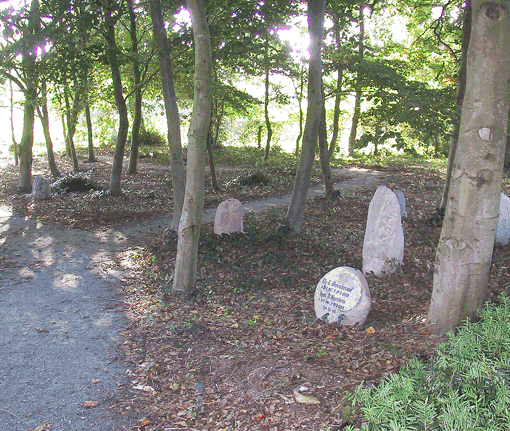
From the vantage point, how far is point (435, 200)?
40.5 ft

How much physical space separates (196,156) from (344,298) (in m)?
2.61

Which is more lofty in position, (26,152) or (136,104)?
(136,104)

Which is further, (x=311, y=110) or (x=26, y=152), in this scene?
(x=26, y=152)

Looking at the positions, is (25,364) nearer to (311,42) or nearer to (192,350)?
(192,350)

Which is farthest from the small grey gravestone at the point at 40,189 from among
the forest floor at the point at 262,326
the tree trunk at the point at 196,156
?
the tree trunk at the point at 196,156

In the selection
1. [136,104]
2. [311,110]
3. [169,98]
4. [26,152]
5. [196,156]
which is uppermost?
[136,104]

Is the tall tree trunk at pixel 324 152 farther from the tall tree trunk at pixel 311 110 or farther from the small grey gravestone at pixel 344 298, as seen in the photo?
the small grey gravestone at pixel 344 298

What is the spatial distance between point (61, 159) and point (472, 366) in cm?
2328

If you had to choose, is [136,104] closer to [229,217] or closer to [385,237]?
[229,217]

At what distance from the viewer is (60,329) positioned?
5348 mm

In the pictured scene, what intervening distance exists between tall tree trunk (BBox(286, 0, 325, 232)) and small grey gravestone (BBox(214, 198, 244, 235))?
1.07 metres

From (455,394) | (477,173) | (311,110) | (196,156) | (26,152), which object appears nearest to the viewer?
(455,394)

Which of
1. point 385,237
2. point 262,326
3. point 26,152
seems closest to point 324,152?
point 385,237

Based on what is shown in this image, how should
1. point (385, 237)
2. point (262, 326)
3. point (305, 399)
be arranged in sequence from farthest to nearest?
1. point (385, 237)
2. point (262, 326)
3. point (305, 399)
